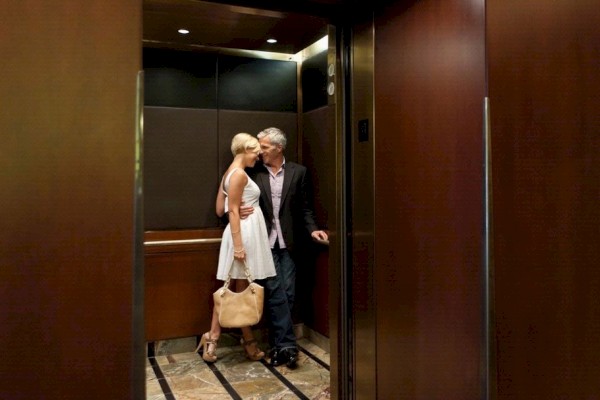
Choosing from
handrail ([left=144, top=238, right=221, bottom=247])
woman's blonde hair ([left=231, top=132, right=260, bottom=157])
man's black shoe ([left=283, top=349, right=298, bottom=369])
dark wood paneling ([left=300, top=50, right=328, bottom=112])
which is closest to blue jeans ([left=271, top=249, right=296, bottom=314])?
man's black shoe ([left=283, top=349, right=298, bottom=369])

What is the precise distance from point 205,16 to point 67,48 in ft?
6.14

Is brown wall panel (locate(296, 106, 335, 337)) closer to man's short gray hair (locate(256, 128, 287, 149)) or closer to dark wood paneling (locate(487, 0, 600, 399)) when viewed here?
man's short gray hair (locate(256, 128, 287, 149))

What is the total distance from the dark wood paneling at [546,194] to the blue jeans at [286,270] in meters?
2.17

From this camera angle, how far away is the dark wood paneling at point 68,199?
1.29 metres

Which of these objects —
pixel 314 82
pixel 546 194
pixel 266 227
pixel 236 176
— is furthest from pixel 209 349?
pixel 546 194

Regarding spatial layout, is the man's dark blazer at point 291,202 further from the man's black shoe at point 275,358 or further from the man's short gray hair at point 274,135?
the man's black shoe at point 275,358

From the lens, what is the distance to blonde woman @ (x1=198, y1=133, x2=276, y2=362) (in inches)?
134

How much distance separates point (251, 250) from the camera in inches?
137

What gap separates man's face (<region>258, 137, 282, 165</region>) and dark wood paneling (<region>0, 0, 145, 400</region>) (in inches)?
88.2

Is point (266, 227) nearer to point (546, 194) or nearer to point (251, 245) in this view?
point (251, 245)

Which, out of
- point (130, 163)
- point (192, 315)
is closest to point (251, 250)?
point (192, 315)

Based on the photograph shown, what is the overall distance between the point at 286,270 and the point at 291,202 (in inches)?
20.0

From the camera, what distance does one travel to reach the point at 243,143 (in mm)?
3562

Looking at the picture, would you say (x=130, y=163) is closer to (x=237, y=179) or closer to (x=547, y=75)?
(x=547, y=75)
